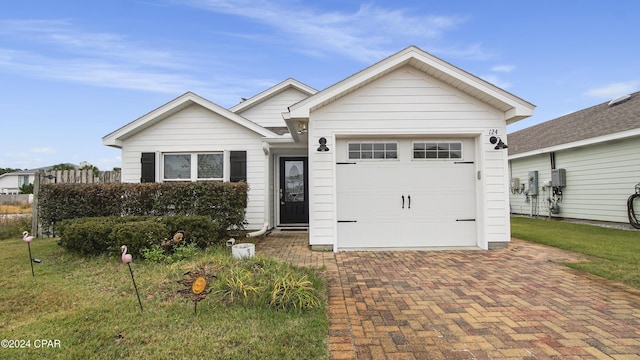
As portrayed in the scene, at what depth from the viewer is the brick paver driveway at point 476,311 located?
2672 mm

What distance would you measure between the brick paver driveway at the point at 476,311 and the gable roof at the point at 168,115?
4866 mm

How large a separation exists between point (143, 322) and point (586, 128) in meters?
14.8

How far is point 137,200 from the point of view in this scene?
7461mm

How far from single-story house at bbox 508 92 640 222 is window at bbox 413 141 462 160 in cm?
650

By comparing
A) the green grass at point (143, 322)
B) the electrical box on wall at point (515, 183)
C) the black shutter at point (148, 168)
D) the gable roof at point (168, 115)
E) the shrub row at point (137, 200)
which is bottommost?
the green grass at point (143, 322)

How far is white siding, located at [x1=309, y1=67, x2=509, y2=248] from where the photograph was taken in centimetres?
664

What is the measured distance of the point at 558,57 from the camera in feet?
41.9

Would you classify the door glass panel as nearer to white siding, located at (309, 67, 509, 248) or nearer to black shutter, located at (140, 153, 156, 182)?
white siding, located at (309, 67, 509, 248)

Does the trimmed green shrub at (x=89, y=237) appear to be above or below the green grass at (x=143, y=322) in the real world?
above

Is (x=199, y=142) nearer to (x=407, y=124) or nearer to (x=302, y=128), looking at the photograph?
(x=302, y=128)

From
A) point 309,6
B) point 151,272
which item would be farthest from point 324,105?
point 309,6

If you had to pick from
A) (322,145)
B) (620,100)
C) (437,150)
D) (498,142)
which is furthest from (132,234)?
(620,100)

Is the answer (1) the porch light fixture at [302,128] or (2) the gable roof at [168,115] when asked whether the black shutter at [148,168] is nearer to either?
(2) the gable roof at [168,115]

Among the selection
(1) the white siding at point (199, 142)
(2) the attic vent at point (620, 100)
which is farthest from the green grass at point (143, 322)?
(2) the attic vent at point (620, 100)
